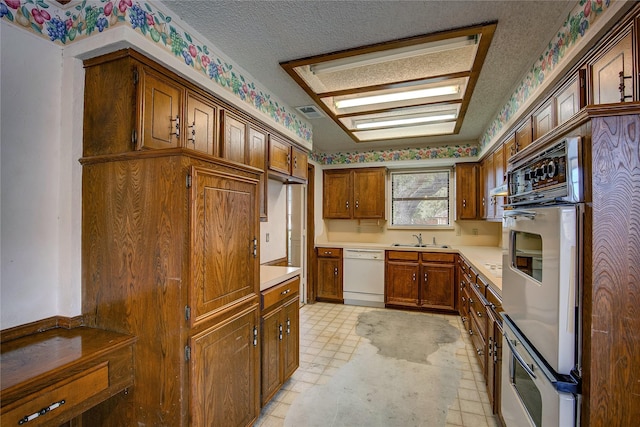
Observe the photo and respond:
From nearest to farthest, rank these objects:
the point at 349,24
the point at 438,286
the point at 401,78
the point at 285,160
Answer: the point at 349,24 → the point at 401,78 → the point at 285,160 → the point at 438,286

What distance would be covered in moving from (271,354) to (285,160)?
72.4 inches

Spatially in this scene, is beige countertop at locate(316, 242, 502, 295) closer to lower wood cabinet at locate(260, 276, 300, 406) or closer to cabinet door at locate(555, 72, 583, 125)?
cabinet door at locate(555, 72, 583, 125)

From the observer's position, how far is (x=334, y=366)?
2.73 m

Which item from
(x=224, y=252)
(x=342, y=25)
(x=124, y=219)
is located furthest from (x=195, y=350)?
(x=342, y=25)

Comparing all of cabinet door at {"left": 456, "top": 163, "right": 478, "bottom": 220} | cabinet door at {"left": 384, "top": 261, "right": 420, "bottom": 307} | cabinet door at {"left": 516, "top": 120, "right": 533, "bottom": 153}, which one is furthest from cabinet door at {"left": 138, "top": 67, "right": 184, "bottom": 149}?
cabinet door at {"left": 456, "top": 163, "right": 478, "bottom": 220}

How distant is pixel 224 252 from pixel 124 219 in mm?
515

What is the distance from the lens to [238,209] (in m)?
1.73

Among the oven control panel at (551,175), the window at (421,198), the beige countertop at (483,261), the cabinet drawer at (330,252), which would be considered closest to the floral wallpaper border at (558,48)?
the oven control panel at (551,175)

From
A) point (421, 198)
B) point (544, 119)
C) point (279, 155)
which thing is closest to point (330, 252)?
point (421, 198)

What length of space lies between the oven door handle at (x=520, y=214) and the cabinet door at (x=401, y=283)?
9.60 ft

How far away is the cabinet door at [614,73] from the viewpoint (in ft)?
3.94

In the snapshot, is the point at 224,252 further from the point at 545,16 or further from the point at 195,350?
the point at 545,16

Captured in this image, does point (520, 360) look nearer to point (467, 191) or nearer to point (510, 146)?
point (510, 146)

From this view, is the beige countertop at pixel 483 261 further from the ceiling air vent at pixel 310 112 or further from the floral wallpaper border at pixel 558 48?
the ceiling air vent at pixel 310 112
